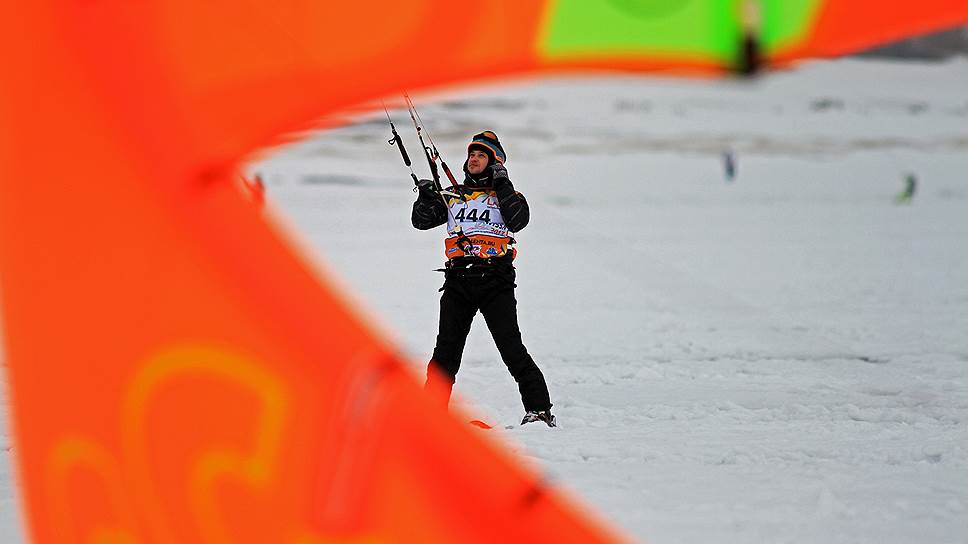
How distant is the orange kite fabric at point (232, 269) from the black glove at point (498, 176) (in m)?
3.07

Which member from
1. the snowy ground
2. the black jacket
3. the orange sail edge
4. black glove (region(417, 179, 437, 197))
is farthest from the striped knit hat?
the orange sail edge

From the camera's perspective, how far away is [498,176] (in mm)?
4801

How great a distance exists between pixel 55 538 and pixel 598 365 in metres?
5.07

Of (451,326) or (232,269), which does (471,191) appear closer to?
(451,326)

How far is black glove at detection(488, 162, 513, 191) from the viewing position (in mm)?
4793

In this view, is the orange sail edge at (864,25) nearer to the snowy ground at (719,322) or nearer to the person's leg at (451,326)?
the snowy ground at (719,322)

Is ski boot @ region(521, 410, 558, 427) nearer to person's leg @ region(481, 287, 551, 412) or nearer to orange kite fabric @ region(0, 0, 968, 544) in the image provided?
person's leg @ region(481, 287, 551, 412)

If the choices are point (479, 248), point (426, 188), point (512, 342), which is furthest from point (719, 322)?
point (426, 188)

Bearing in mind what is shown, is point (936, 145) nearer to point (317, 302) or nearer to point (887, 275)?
point (887, 275)

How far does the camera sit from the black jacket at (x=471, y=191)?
471cm

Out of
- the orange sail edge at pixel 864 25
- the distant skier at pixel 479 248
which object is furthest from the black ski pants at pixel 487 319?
the orange sail edge at pixel 864 25

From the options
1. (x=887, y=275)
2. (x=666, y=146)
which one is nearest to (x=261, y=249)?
(x=887, y=275)

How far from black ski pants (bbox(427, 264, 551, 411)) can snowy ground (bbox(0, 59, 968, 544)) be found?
25cm

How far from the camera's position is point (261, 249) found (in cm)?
162
